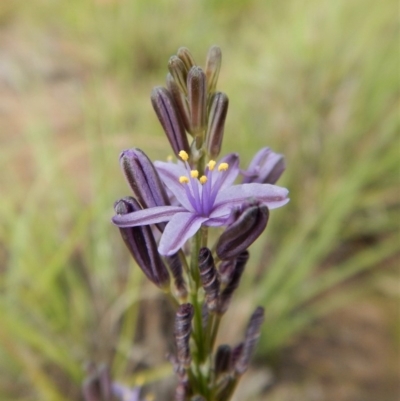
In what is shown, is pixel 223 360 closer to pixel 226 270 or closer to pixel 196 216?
pixel 226 270

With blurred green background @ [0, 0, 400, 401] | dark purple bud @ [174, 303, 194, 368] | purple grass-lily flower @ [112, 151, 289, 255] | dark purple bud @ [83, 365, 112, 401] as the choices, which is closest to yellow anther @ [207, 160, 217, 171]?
purple grass-lily flower @ [112, 151, 289, 255]

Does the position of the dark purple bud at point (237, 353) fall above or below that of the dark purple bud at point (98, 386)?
below

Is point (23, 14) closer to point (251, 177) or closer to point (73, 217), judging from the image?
point (73, 217)

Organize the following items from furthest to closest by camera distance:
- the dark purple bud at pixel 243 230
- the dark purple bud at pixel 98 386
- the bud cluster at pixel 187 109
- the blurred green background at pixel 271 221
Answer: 1. the blurred green background at pixel 271 221
2. the dark purple bud at pixel 98 386
3. the bud cluster at pixel 187 109
4. the dark purple bud at pixel 243 230

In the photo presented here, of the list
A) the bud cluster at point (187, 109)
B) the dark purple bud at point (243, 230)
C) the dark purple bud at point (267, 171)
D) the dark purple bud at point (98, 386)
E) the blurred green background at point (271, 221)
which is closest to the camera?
the dark purple bud at point (243, 230)

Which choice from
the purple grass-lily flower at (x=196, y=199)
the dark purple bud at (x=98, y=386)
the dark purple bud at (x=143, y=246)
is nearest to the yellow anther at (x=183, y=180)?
the purple grass-lily flower at (x=196, y=199)

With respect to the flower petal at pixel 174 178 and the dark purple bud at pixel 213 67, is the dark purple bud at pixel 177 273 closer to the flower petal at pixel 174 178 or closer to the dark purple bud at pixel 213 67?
the flower petal at pixel 174 178

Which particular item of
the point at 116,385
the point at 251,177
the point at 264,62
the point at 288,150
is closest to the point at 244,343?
the point at 251,177

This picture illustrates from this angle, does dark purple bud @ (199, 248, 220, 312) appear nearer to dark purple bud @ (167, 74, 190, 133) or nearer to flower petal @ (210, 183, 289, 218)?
flower petal @ (210, 183, 289, 218)
